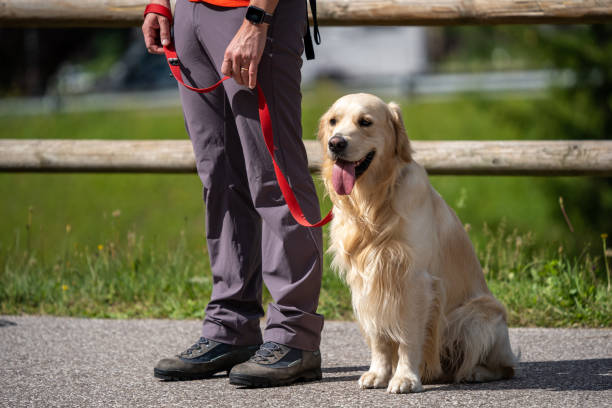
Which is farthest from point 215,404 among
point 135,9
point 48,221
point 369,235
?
point 48,221

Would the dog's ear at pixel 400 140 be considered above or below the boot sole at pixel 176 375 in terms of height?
above

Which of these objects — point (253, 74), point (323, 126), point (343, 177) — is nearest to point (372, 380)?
point (343, 177)

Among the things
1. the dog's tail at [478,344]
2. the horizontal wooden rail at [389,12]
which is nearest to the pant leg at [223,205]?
the dog's tail at [478,344]

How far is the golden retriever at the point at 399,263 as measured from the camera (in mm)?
2990

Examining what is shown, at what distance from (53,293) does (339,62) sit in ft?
79.5

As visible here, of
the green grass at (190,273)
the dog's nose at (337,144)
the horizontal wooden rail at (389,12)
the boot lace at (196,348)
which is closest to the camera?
the dog's nose at (337,144)

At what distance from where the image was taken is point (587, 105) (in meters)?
6.45

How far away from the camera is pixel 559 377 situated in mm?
3111

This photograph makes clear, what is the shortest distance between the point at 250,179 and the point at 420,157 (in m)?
1.36

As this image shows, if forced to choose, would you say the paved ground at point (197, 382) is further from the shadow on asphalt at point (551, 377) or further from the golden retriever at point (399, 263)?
the golden retriever at point (399, 263)

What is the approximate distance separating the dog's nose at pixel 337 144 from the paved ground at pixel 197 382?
36.2 inches

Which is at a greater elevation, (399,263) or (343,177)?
(343,177)

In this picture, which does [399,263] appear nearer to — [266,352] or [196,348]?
[266,352]

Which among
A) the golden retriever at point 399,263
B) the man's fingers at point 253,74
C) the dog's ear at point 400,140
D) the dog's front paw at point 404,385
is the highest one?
the man's fingers at point 253,74
